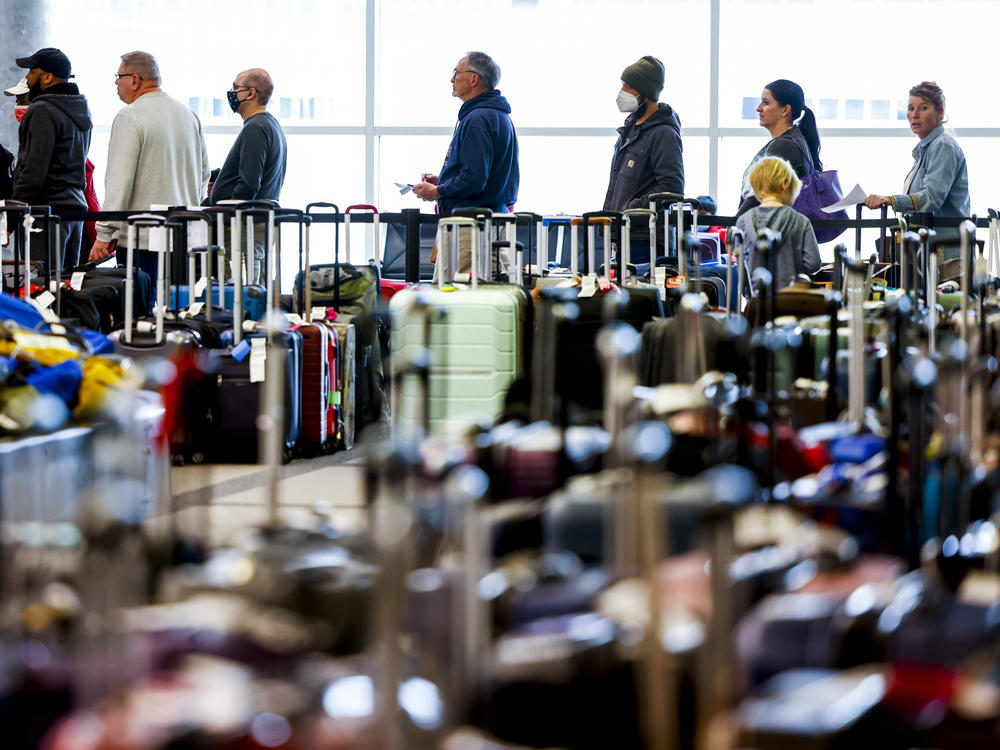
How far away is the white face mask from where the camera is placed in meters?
6.30

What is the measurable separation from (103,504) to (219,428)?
4.65 m

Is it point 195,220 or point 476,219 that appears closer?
point 476,219

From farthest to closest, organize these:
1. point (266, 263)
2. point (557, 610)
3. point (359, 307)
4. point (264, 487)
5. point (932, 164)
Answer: point (932, 164)
point (359, 307)
point (266, 263)
point (264, 487)
point (557, 610)

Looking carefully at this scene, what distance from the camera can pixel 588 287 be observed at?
508cm

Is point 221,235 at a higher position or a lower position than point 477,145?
lower

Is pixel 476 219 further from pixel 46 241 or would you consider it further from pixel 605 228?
pixel 46 241

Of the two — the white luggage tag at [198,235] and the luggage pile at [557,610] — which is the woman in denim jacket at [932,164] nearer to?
the white luggage tag at [198,235]

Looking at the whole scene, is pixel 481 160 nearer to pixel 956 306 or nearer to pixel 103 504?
pixel 956 306

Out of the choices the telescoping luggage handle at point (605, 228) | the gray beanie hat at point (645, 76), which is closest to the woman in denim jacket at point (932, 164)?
the gray beanie hat at point (645, 76)

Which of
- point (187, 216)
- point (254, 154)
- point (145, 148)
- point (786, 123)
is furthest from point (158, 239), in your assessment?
point (786, 123)

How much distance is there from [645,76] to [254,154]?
1984 mm

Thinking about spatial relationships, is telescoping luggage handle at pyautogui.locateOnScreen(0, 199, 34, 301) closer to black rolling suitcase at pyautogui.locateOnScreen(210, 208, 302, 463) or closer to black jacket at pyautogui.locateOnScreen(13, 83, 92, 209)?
black jacket at pyautogui.locateOnScreen(13, 83, 92, 209)

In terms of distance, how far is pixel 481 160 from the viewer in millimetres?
6391

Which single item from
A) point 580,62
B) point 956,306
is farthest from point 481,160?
point 580,62
